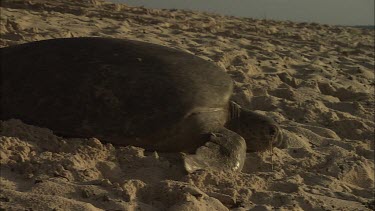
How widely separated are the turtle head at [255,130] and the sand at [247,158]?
92mm

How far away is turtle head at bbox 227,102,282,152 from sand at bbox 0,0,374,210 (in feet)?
0.30

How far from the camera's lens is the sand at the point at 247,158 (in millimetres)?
1943

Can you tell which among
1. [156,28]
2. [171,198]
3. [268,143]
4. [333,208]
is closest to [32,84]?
[171,198]

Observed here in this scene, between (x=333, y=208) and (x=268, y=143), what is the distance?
2.77ft

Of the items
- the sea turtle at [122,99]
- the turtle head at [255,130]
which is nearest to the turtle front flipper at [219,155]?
the sea turtle at [122,99]

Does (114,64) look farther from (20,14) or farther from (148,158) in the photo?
(20,14)

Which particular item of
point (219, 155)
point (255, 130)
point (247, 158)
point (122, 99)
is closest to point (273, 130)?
point (255, 130)

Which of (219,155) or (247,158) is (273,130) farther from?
(219,155)

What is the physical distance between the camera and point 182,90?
272cm

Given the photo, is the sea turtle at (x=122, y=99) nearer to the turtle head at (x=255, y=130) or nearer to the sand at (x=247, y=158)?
the sand at (x=247, y=158)

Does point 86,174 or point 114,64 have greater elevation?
point 114,64

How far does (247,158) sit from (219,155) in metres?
0.31

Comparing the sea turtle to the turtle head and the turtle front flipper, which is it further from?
the turtle head

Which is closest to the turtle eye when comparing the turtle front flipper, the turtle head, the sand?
the turtle head
